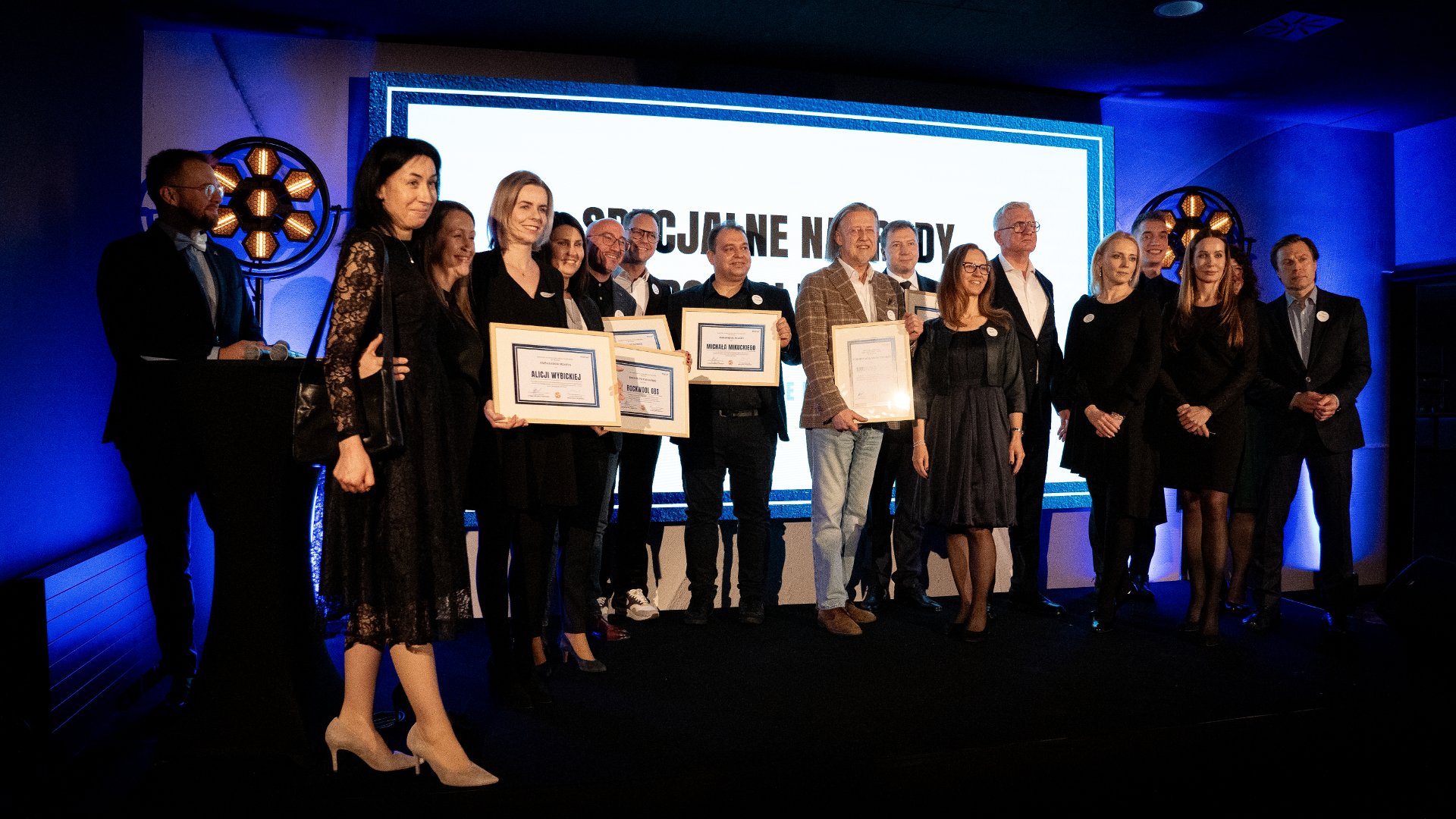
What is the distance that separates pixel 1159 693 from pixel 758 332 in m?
2.02

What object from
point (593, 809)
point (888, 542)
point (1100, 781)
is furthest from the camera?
point (888, 542)

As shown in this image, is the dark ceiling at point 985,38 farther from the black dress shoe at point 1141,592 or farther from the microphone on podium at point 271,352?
the black dress shoe at point 1141,592

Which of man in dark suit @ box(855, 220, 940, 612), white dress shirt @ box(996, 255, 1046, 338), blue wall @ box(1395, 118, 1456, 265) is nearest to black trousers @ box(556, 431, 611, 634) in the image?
man in dark suit @ box(855, 220, 940, 612)

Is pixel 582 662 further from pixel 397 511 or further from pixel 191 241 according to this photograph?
pixel 191 241

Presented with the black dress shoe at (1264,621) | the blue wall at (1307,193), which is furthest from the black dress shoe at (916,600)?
the blue wall at (1307,193)

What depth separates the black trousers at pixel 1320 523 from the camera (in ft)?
13.7

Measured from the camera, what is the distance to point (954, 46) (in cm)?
471

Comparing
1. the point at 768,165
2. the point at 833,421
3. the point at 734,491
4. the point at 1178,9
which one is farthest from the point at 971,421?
the point at 1178,9

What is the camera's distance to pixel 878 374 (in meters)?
3.86

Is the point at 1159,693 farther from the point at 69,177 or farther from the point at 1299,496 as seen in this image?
the point at 69,177

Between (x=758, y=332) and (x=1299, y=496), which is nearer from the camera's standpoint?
(x=758, y=332)

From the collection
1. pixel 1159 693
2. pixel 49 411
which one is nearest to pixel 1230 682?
pixel 1159 693

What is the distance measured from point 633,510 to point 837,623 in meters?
1.03

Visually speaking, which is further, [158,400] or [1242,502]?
[1242,502]
